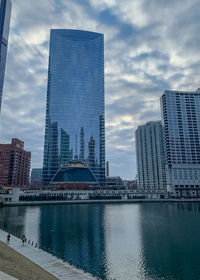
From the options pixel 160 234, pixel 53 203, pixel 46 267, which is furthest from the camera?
pixel 53 203

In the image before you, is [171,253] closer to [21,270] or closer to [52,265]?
[52,265]

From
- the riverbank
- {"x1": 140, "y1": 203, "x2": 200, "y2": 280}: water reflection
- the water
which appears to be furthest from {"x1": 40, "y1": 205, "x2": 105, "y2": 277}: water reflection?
{"x1": 140, "y1": 203, "x2": 200, "y2": 280}: water reflection

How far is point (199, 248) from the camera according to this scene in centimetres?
4462

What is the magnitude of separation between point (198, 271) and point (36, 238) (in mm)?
37331

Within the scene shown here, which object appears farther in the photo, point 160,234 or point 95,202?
point 95,202

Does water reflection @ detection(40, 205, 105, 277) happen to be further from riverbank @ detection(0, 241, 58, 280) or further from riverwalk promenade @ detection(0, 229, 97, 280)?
riverbank @ detection(0, 241, 58, 280)

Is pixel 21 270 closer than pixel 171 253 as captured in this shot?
Yes

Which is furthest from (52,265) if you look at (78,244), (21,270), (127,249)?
(127,249)

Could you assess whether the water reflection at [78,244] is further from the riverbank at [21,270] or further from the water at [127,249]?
the riverbank at [21,270]

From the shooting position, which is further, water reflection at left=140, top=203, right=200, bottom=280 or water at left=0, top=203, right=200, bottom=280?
water at left=0, top=203, right=200, bottom=280

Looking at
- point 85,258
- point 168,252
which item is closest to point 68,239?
point 85,258

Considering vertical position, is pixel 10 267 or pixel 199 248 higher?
pixel 10 267

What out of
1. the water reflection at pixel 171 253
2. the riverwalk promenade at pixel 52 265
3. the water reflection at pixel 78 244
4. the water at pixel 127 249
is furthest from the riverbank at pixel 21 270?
the water reflection at pixel 171 253

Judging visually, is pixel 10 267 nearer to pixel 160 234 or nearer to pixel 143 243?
pixel 143 243
